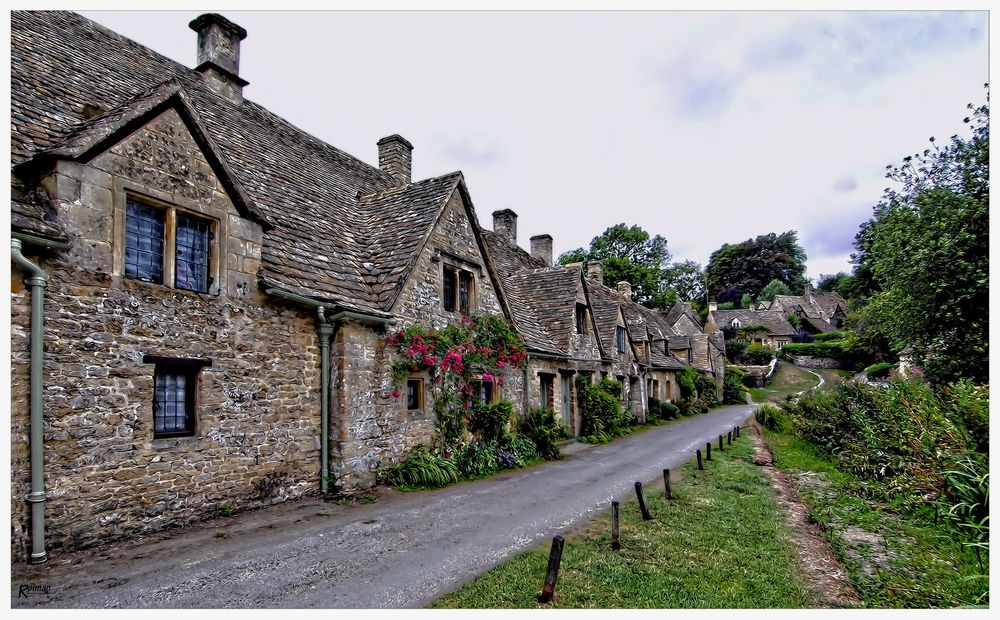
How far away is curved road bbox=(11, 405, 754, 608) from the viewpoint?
553 centimetres

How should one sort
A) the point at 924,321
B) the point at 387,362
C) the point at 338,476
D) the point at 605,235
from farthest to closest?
the point at 605,235, the point at 924,321, the point at 387,362, the point at 338,476

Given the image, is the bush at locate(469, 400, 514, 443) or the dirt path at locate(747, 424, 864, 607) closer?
the dirt path at locate(747, 424, 864, 607)

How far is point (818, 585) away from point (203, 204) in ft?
33.7

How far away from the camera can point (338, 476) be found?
10.1 m

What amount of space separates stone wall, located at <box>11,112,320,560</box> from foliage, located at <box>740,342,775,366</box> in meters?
62.6

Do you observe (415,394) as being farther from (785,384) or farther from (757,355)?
(757,355)

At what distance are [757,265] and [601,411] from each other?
88172 millimetres

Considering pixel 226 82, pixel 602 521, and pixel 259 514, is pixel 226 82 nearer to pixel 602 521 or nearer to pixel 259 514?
pixel 259 514

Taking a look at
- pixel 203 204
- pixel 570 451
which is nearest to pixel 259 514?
pixel 203 204

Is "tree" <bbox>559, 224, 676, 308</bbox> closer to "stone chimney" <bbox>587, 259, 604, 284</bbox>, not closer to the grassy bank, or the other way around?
"stone chimney" <bbox>587, 259, 604, 284</bbox>

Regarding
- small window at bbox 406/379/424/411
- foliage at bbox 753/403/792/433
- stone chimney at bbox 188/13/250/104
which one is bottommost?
foliage at bbox 753/403/792/433

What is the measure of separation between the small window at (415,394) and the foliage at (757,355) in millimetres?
59451

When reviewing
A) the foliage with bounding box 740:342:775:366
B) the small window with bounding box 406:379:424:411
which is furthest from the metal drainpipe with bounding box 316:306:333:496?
the foliage with bounding box 740:342:775:366

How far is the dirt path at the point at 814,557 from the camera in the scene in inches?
228
